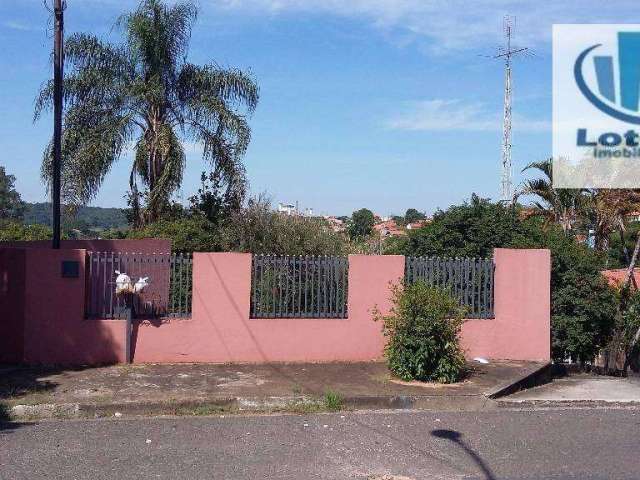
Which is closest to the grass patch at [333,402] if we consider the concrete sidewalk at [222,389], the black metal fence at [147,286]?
the concrete sidewalk at [222,389]

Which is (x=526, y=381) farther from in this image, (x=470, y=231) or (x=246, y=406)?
(x=246, y=406)

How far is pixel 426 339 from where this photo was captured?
9.59 m

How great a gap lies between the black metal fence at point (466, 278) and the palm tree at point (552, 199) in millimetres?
8567

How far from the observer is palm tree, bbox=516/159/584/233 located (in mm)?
19328

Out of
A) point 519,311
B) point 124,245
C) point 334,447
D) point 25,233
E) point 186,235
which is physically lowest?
point 334,447

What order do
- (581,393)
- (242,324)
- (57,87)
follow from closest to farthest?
(581,393) → (242,324) → (57,87)

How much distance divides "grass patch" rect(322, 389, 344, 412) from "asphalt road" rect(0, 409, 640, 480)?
247mm

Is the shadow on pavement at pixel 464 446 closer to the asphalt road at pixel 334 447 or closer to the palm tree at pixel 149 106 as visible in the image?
the asphalt road at pixel 334 447

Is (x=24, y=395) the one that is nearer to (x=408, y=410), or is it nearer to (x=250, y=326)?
(x=250, y=326)

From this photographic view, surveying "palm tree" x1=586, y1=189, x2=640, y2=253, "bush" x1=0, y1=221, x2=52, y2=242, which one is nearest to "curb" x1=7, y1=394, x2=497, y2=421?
"palm tree" x1=586, y1=189, x2=640, y2=253

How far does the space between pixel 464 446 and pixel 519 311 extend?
15.5 ft

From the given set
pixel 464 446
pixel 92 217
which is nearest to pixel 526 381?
pixel 464 446

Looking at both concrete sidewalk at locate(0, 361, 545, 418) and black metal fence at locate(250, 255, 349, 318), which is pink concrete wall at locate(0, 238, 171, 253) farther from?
concrete sidewalk at locate(0, 361, 545, 418)

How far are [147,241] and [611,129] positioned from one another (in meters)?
8.49
